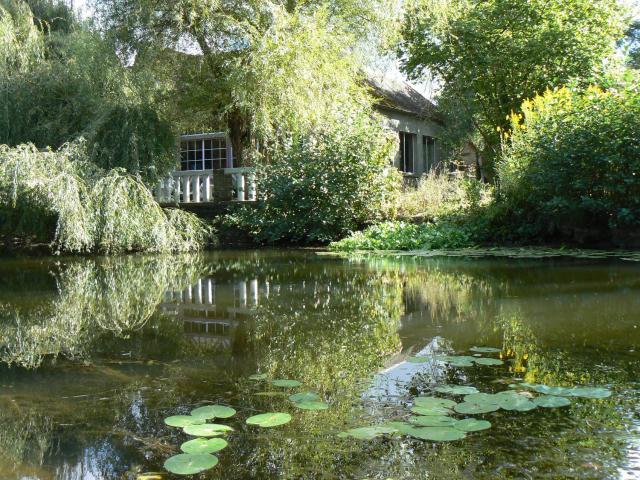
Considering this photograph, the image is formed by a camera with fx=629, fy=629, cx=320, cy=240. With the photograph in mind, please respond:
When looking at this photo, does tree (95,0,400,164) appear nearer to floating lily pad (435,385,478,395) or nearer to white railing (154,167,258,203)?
white railing (154,167,258,203)

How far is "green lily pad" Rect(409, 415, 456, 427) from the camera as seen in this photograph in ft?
8.00

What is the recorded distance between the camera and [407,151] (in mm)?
26203

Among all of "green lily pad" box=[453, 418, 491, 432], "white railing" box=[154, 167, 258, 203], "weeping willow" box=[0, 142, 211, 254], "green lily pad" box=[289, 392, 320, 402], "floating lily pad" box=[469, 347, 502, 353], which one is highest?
"white railing" box=[154, 167, 258, 203]

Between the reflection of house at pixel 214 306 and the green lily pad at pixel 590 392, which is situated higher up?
the reflection of house at pixel 214 306

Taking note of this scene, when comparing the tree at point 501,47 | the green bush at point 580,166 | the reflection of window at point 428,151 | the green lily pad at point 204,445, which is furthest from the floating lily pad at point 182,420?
the reflection of window at point 428,151

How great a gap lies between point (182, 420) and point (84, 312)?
3456mm

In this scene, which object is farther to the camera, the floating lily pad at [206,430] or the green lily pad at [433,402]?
the green lily pad at [433,402]

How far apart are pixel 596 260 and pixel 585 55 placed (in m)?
12.2

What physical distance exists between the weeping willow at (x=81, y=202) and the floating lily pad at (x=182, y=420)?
9.30 meters

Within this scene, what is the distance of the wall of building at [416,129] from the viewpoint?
2423 cm

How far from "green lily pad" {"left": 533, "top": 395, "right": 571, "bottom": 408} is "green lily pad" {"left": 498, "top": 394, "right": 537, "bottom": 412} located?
1.3 inches

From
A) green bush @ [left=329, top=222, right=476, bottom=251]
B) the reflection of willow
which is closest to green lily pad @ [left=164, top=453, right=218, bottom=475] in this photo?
the reflection of willow

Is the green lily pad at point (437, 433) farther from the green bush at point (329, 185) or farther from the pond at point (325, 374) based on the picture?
the green bush at point (329, 185)

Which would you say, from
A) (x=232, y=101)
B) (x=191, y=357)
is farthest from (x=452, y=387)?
(x=232, y=101)
